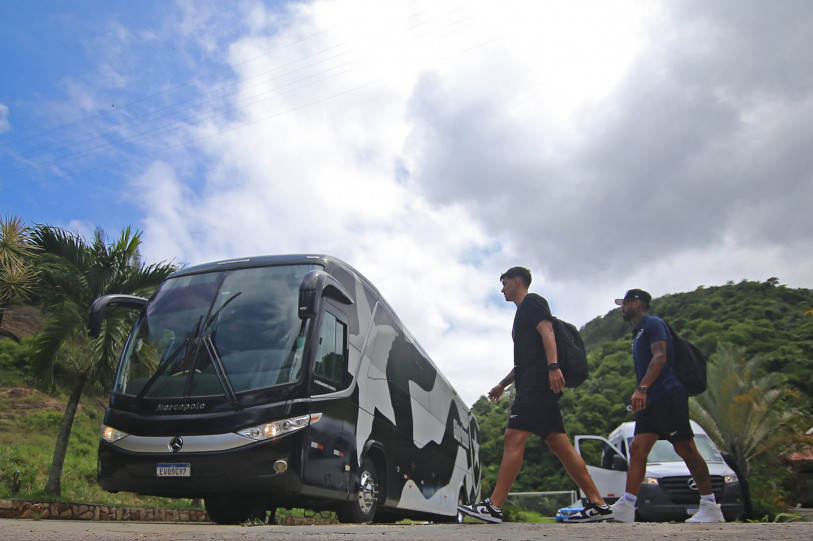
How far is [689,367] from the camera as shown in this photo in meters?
6.19

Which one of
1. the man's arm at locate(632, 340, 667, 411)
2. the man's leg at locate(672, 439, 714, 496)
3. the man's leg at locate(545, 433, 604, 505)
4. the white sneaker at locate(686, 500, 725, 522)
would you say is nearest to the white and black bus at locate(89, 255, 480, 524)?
the man's leg at locate(545, 433, 604, 505)

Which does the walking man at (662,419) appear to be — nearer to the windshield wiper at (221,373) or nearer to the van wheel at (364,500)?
the van wheel at (364,500)

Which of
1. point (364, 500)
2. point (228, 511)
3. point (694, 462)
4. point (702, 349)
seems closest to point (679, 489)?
point (364, 500)

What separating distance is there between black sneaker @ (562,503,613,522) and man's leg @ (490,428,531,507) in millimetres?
556

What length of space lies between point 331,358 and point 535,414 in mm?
2616

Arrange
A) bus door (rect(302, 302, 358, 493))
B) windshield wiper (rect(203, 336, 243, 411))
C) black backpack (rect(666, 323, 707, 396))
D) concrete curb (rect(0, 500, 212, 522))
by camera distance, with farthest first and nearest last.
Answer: concrete curb (rect(0, 500, 212, 522))
bus door (rect(302, 302, 358, 493))
windshield wiper (rect(203, 336, 243, 411))
black backpack (rect(666, 323, 707, 396))

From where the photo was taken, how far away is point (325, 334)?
739 centimetres

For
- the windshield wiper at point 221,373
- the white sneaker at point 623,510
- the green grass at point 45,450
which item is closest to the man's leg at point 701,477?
the white sneaker at point 623,510

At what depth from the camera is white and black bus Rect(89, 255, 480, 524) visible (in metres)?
6.50

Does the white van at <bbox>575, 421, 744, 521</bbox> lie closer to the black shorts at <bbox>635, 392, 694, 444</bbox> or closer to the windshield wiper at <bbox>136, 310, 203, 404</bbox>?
the black shorts at <bbox>635, 392, 694, 444</bbox>

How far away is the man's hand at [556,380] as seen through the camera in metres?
5.52

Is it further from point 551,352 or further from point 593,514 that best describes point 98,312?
point 593,514

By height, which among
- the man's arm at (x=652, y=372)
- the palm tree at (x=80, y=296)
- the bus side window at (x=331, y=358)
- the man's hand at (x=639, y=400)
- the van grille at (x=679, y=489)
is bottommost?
the van grille at (x=679, y=489)

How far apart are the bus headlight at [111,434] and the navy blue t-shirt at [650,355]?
5002 millimetres
